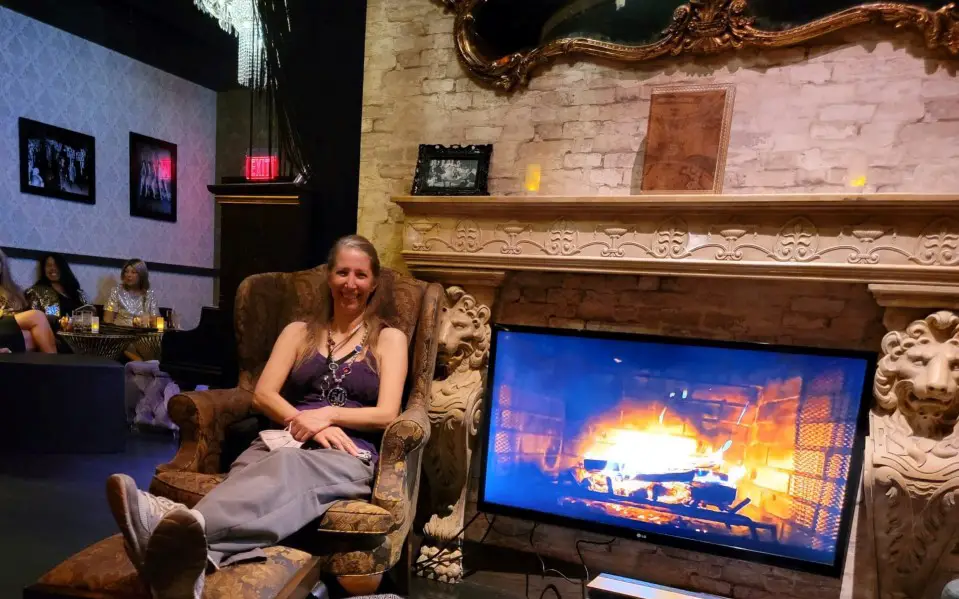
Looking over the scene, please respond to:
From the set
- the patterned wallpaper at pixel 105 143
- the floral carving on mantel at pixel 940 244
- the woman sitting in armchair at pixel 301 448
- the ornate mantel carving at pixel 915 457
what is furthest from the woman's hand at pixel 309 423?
the patterned wallpaper at pixel 105 143

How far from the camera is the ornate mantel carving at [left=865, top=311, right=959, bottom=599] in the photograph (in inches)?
68.2

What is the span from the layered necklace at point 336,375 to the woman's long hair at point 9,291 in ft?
10.3

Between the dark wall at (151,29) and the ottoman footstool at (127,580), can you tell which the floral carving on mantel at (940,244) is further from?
the dark wall at (151,29)

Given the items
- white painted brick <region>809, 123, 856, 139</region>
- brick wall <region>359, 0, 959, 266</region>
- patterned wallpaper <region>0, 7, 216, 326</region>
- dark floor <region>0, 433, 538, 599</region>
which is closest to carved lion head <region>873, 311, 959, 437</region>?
brick wall <region>359, 0, 959, 266</region>

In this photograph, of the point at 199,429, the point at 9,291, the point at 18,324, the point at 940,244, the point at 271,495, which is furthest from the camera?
the point at 9,291

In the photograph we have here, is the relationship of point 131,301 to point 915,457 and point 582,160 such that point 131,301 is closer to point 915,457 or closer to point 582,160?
point 582,160

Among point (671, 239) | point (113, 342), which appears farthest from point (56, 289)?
point (671, 239)

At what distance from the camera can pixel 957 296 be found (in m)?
1.74

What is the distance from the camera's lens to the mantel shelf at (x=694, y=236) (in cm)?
176

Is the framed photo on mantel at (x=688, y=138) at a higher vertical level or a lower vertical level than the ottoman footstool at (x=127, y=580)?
higher

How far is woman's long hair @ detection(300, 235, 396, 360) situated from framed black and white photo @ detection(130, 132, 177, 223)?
445 centimetres

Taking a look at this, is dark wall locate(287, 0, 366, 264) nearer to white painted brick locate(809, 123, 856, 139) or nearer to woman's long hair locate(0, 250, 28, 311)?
white painted brick locate(809, 123, 856, 139)

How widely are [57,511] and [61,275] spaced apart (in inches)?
108

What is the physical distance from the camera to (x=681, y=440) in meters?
2.11
